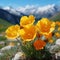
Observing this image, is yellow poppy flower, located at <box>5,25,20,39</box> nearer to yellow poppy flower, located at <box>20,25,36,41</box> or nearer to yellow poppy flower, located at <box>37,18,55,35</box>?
yellow poppy flower, located at <box>20,25,36,41</box>

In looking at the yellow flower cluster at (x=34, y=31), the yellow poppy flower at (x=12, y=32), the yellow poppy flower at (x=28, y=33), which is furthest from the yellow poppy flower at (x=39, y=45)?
the yellow poppy flower at (x=12, y=32)

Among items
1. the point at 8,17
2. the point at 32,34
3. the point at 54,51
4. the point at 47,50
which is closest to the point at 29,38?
the point at 32,34

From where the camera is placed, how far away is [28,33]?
5801 millimetres

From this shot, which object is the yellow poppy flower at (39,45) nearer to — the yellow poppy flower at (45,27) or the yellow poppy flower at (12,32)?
the yellow poppy flower at (45,27)

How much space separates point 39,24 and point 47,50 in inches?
32.6

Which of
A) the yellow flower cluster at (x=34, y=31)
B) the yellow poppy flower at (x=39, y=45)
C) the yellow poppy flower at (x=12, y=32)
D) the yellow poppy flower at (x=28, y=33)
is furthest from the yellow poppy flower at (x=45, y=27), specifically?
the yellow poppy flower at (x=12, y=32)

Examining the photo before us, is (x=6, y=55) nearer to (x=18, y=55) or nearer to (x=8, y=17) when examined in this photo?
(x=18, y=55)

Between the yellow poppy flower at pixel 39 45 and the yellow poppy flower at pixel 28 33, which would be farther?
the yellow poppy flower at pixel 39 45

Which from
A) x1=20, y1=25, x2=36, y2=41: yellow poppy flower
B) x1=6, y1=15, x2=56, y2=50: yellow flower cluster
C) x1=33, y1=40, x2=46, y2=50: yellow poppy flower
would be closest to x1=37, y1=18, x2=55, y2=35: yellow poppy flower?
x1=6, y1=15, x2=56, y2=50: yellow flower cluster

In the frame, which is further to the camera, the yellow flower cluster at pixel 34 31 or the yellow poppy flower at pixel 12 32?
the yellow poppy flower at pixel 12 32

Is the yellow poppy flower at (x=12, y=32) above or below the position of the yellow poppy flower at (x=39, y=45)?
above

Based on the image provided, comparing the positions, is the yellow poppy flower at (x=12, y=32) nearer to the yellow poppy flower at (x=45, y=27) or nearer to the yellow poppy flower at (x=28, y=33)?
the yellow poppy flower at (x=28, y=33)

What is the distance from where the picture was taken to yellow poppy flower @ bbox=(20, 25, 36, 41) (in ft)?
18.9

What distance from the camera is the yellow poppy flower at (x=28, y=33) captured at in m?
5.77
